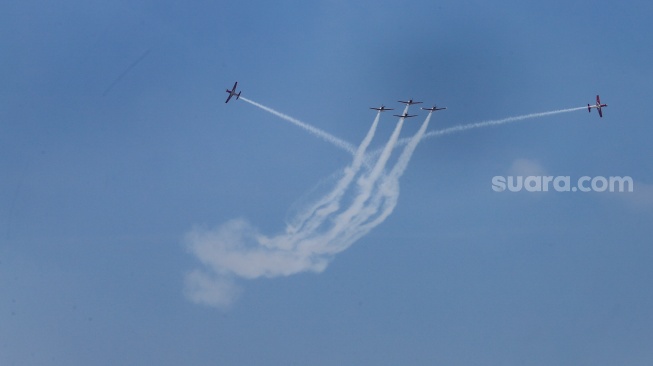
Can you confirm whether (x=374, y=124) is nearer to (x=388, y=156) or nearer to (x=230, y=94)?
(x=388, y=156)

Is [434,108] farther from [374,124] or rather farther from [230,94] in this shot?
[230,94]

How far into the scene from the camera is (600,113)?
49.4 metres

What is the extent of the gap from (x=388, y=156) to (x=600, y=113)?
2698 cm

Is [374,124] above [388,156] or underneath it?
above

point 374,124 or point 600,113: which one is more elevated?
point 600,113

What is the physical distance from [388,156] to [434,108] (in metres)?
8.45

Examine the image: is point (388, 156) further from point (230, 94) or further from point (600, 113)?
point (600, 113)

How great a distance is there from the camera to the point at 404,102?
155 feet

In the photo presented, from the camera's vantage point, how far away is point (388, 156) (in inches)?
1852

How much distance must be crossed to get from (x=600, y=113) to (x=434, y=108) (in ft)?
67.4

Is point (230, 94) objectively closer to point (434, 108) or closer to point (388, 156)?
point (388, 156)

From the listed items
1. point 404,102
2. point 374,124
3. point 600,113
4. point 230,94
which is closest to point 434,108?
point 404,102

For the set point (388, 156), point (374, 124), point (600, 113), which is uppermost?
point (600, 113)

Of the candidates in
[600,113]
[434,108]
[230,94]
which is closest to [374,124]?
[434,108]
